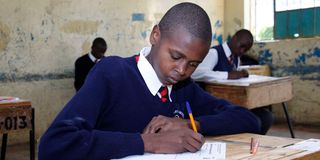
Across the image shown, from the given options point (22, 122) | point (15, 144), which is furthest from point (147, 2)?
point (22, 122)

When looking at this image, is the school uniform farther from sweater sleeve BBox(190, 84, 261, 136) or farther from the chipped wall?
sweater sleeve BBox(190, 84, 261, 136)

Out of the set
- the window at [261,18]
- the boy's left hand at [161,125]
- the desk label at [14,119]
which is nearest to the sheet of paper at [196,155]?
the boy's left hand at [161,125]

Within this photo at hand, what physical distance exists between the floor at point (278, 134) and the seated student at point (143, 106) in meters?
3.13

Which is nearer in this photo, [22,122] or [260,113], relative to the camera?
[22,122]

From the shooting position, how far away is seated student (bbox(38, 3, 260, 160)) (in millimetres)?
1092

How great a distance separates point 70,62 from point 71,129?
4264 mm

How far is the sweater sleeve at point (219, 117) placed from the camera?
1.46 m

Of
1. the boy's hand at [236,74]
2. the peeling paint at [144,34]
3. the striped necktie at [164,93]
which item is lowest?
the boy's hand at [236,74]

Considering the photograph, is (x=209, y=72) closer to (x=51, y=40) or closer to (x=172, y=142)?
(x=51, y=40)

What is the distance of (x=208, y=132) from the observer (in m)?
Result: 1.45

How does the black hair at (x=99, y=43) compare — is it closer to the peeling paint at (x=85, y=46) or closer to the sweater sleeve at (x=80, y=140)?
the peeling paint at (x=85, y=46)

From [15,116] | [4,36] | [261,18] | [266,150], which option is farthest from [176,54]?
[261,18]

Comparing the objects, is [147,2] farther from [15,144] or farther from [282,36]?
[15,144]

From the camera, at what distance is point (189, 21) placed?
1.30m
